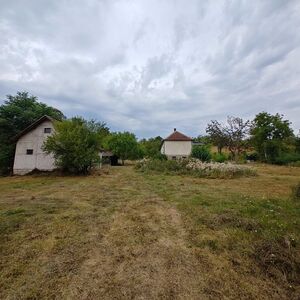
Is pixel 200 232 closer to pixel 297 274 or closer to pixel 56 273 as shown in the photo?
pixel 297 274

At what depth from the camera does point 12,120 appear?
59.9ft

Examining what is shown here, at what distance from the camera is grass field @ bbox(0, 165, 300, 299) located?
242cm

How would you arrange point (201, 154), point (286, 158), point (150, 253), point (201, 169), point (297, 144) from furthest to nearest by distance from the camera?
point (297, 144), point (286, 158), point (201, 154), point (201, 169), point (150, 253)

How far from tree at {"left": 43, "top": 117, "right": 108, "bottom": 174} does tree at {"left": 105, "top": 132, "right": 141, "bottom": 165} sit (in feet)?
53.3

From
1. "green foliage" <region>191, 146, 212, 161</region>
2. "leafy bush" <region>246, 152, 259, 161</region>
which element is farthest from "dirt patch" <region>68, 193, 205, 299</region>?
"leafy bush" <region>246, 152, 259, 161</region>

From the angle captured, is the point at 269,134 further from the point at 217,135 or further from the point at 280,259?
the point at 280,259

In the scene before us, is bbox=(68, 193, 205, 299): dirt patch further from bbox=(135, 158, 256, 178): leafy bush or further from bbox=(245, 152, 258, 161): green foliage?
bbox=(245, 152, 258, 161): green foliage

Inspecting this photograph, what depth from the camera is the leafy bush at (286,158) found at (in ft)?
107

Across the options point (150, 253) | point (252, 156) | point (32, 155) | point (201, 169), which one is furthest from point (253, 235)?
point (252, 156)

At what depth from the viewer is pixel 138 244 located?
11.9 ft

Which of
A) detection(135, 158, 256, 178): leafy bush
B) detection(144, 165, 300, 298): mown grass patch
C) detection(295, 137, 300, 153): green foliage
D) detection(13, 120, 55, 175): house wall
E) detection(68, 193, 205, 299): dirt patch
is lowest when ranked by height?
detection(68, 193, 205, 299): dirt patch

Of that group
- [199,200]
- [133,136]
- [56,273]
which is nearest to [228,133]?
[133,136]

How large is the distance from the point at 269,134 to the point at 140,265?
40.5 meters

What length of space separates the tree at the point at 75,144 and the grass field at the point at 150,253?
9.88 m
